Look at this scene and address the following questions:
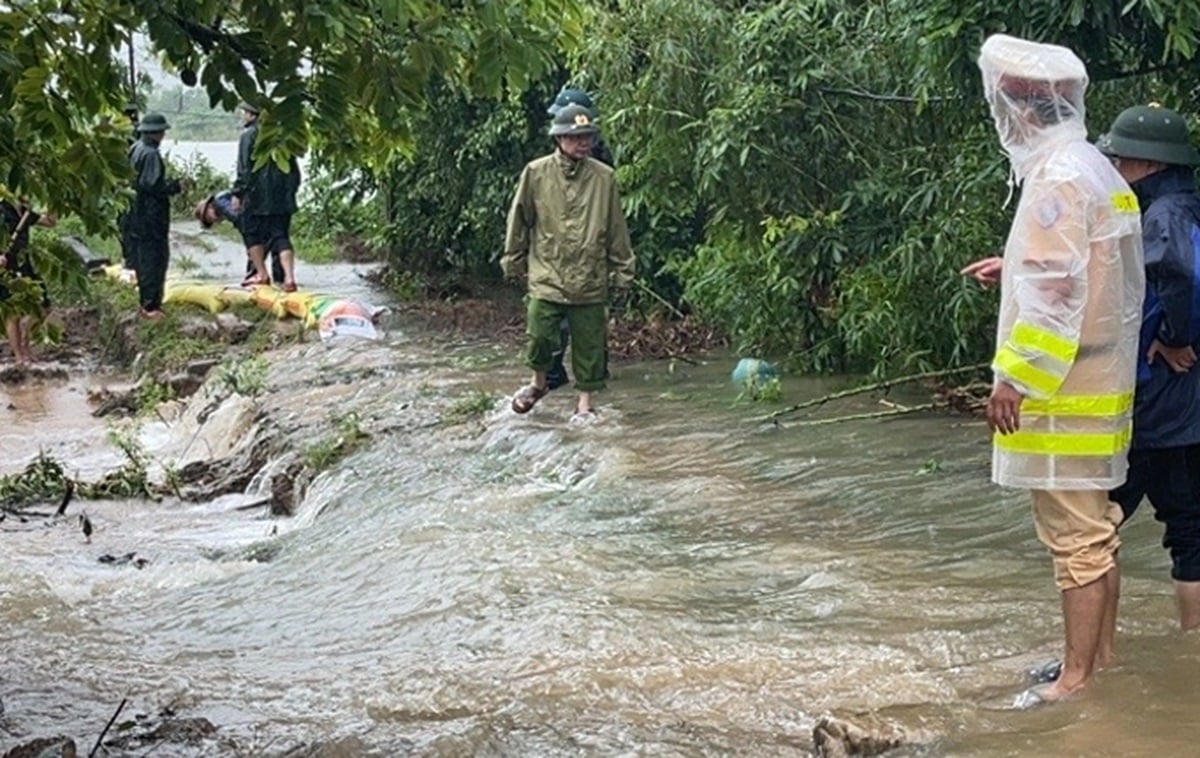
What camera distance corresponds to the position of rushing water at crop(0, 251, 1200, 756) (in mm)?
5203

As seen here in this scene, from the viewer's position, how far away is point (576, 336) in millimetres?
10164

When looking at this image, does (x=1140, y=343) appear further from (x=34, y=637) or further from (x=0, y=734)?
(x=34, y=637)

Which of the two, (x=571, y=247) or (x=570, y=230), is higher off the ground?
(x=570, y=230)

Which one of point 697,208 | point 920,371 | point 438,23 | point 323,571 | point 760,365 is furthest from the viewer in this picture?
point 697,208

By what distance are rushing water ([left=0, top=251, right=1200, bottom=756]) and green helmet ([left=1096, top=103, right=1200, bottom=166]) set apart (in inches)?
59.9

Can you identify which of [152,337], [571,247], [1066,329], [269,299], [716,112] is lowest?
[152,337]

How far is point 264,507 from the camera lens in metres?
11.2

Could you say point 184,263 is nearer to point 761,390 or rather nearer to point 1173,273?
point 761,390

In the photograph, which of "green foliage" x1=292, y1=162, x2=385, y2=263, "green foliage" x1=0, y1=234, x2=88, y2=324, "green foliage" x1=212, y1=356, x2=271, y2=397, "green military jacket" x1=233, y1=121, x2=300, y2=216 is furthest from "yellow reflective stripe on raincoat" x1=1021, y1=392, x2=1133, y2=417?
"green foliage" x1=292, y1=162, x2=385, y2=263

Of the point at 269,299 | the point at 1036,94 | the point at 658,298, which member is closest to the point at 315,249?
the point at 269,299

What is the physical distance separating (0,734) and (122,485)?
5.84 metres

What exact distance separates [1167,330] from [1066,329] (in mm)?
468

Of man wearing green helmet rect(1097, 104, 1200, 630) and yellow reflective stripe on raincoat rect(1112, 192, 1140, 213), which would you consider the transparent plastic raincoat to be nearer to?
yellow reflective stripe on raincoat rect(1112, 192, 1140, 213)

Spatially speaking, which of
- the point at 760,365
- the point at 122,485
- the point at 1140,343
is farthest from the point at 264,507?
the point at 1140,343
